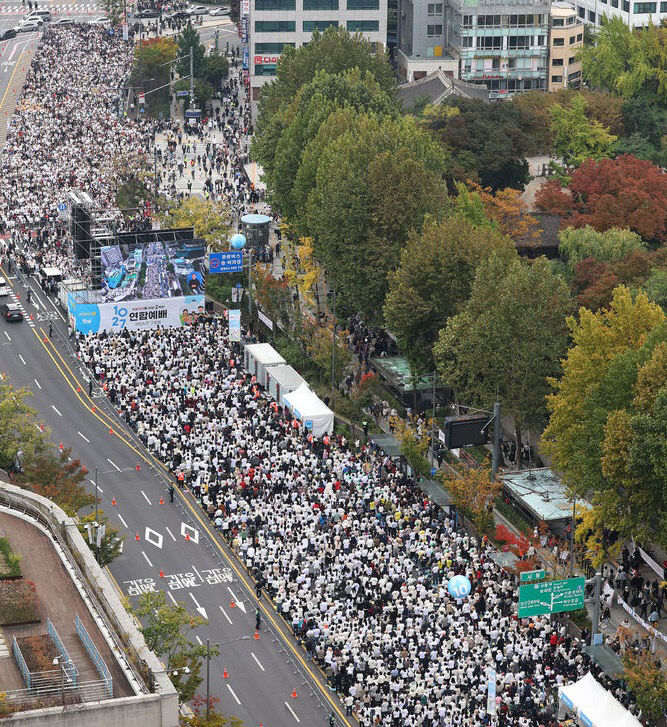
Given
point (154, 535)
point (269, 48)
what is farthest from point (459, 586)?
point (269, 48)

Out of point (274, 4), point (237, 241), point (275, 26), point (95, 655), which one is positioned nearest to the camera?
point (95, 655)

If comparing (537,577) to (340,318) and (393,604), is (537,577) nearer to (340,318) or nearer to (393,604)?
(393,604)

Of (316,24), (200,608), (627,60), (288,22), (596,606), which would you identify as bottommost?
(200,608)

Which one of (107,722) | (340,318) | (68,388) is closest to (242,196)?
(340,318)

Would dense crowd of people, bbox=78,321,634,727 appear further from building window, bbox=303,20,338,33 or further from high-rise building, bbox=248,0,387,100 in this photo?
building window, bbox=303,20,338,33

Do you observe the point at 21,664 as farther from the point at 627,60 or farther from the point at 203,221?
the point at 627,60

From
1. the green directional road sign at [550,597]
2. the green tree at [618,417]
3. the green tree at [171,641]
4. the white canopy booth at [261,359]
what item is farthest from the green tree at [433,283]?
the green tree at [171,641]
